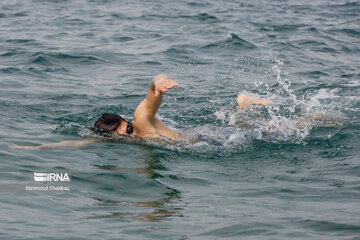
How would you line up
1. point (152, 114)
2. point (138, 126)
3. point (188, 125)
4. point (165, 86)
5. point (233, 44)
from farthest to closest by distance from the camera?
point (233, 44) < point (188, 125) < point (138, 126) < point (152, 114) < point (165, 86)

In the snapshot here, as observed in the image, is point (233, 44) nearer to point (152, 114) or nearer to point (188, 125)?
point (188, 125)

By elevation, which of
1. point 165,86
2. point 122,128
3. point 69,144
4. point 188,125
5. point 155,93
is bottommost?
point 188,125

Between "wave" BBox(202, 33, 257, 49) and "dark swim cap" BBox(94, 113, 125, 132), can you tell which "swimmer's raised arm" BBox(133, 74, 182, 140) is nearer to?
"dark swim cap" BBox(94, 113, 125, 132)

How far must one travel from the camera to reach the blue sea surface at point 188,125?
5.43 metres

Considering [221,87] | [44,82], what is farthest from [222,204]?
[44,82]

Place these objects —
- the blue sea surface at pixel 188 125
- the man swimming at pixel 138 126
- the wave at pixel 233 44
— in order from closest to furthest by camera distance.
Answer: the blue sea surface at pixel 188 125 < the man swimming at pixel 138 126 < the wave at pixel 233 44

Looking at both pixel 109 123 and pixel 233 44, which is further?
pixel 233 44

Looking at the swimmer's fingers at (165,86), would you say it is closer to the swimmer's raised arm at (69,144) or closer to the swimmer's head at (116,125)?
the swimmer's head at (116,125)

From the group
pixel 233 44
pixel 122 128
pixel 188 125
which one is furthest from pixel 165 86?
pixel 233 44

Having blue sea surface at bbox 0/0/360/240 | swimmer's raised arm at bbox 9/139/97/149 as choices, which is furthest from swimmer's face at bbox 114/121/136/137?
swimmer's raised arm at bbox 9/139/97/149

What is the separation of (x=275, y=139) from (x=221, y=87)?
11.4ft

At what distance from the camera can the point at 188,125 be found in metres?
9.43

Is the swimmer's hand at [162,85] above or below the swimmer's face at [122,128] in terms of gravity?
above

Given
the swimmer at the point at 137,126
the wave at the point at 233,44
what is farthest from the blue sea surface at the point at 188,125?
the swimmer at the point at 137,126
